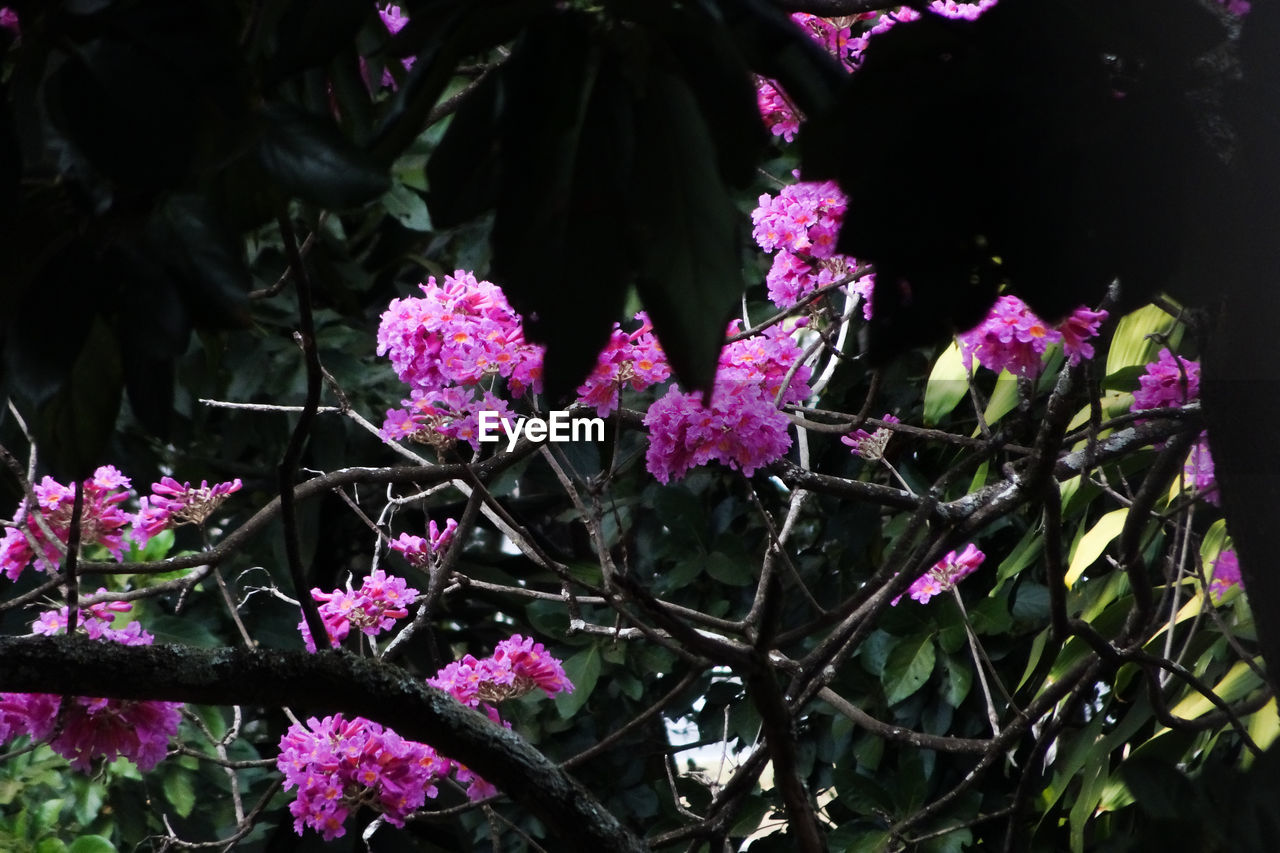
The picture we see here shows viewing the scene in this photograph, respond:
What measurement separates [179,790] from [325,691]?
163 cm

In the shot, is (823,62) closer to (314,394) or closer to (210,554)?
(314,394)

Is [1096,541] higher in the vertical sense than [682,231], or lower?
lower

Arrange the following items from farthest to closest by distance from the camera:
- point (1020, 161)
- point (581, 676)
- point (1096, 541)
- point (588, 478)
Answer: point (581, 676) < point (1096, 541) < point (588, 478) < point (1020, 161)

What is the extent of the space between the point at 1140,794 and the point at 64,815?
7.82 feet

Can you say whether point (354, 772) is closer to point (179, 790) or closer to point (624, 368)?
point (624, 368)

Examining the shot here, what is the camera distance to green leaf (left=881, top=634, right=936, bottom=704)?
2062 millimetres

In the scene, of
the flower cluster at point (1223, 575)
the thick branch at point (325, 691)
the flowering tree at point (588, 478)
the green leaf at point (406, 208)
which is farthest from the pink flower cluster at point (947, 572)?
the green leaf at point (406, 208)

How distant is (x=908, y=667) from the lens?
2.09 meters

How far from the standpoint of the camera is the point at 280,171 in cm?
46

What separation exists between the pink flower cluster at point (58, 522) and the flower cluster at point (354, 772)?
0.32 meters

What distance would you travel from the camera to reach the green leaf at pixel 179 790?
230 cm

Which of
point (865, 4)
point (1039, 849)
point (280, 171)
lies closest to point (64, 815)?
point (1039, 849)

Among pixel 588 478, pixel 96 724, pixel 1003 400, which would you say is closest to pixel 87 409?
pixel 96 724

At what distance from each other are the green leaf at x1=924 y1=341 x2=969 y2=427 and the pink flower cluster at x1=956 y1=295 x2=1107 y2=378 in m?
0.63
